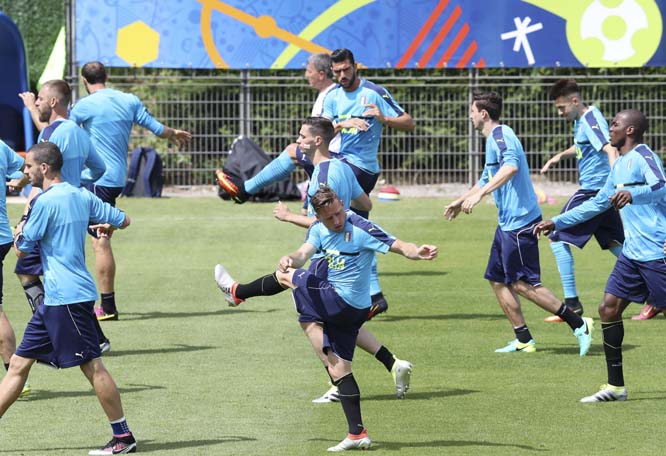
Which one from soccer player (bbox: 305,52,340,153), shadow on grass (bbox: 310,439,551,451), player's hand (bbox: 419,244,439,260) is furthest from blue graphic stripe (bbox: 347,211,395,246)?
soccer player (bbox: 305,52,340,153)

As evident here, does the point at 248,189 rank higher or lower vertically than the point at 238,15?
lower

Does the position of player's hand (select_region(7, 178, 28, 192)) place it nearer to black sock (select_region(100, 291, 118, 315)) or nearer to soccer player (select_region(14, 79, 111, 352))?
soccer player (select_region(14, 79, 111, 352))

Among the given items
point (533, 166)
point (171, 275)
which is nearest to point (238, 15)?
point (533, 166)

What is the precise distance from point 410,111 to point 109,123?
11668 millimetres

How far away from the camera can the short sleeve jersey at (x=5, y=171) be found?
9781 mm

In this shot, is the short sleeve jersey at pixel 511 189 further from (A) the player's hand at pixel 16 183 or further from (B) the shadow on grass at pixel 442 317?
(A) the player's hand at pixel 16 183

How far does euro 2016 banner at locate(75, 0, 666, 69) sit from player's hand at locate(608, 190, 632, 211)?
14.8m

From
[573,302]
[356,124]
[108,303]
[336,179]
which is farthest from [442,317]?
[336,179]

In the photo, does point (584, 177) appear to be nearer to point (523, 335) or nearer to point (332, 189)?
point (523, 335)

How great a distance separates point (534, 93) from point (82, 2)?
8.15 metres

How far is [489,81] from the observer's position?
23.9 m

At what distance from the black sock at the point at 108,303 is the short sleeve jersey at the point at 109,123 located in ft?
3.49

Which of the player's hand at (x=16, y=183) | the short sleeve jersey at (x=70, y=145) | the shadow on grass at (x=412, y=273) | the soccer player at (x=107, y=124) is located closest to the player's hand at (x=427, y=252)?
the player's hand at (x=16, y=183)

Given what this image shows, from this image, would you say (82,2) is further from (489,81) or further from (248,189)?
(248,189)
